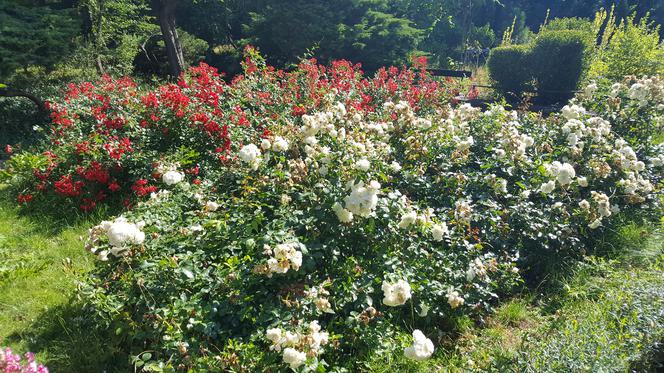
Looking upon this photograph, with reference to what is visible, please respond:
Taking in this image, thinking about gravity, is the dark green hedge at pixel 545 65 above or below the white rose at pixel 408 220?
below

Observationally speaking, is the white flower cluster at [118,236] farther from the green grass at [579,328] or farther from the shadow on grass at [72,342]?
the green grass at [579,328]

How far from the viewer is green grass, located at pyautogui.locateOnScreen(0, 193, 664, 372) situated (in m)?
2.04

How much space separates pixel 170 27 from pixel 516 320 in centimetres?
843

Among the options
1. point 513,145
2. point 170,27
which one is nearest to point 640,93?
point 513,145

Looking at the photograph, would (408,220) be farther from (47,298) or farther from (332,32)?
(332,32)

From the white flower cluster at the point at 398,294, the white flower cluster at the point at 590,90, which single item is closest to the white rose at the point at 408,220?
the white flower cluster at the point at 398,294

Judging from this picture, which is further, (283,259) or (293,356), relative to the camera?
(283,259)

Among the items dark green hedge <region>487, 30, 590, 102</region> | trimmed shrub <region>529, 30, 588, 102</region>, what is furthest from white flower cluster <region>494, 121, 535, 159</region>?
trimmed shrub <region>529, 30, 588, 102</region>

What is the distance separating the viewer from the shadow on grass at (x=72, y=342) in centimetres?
233

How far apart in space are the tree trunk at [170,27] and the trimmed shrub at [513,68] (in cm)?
723

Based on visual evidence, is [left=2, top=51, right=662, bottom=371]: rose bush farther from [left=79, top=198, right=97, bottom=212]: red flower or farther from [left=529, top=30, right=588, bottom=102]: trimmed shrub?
[left=529, top=30, right=588, bottom=102]: trimmed shrub

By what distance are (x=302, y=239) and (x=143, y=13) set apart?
11931 millimetres

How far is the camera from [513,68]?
32.5 ft

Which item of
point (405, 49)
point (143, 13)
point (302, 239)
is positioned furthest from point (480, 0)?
point (302, 239)
